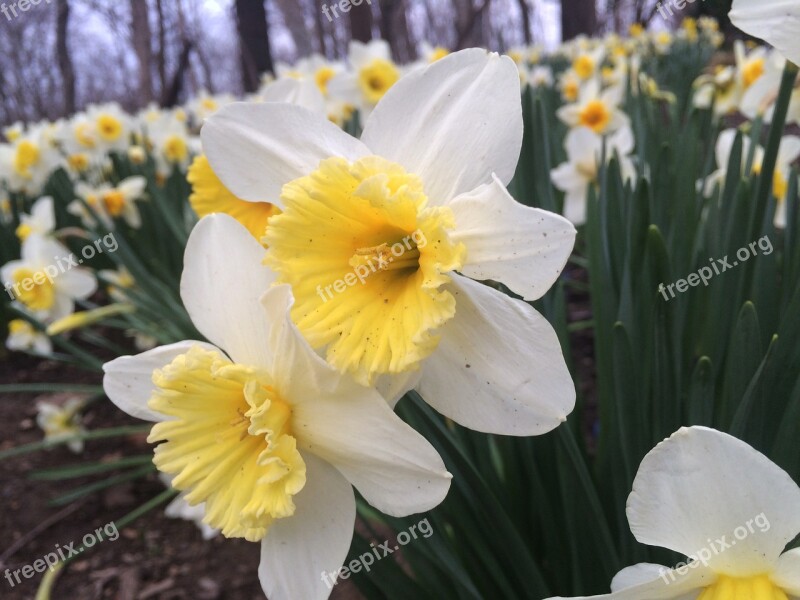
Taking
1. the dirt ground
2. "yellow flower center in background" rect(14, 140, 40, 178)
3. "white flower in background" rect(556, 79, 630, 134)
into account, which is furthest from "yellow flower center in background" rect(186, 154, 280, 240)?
"yellow flower center in background" rect(14, 140, 40, 178)

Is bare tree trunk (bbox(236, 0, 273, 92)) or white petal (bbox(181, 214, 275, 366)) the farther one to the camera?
bare tree trunk (bbox(236, 0, 273, 92))

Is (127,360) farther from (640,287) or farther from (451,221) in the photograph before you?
(640,287)

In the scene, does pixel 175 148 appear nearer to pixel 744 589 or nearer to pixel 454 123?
pixel 454 123

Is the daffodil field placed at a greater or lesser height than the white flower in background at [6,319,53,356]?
greater

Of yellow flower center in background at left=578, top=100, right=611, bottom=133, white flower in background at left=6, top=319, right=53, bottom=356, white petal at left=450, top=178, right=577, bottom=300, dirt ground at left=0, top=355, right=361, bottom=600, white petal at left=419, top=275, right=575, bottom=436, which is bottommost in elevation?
dirt ground at left=0, top=355, right=361, bottom=600

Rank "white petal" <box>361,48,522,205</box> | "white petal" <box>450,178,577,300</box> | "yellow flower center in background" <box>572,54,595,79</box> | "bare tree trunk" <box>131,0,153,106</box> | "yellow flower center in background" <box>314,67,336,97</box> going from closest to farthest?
"white petal" <box>450,178,577,300</box> < "white petal" <box>361,48,522,205</box> < "yellow flower center in background" <box>314,67,336,97</box> < "yellow flower center in background" <box>572,54,595,79</box> < "bare tree trunk" <box>131,0,153,106</box>

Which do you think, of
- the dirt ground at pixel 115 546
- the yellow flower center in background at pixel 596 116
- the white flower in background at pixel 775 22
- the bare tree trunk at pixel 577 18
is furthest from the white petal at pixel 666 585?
the bare tree trunk at pixel 577 18

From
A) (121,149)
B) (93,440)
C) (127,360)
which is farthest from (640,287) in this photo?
(121,149)

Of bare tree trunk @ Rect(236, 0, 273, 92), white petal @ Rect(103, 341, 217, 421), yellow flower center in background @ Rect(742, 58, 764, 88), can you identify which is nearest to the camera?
white petal @ Rect(103, 341, 217, 421)

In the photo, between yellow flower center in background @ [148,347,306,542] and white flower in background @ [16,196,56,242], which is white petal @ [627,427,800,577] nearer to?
yellow flower center in background @ [148,347,306,542]
